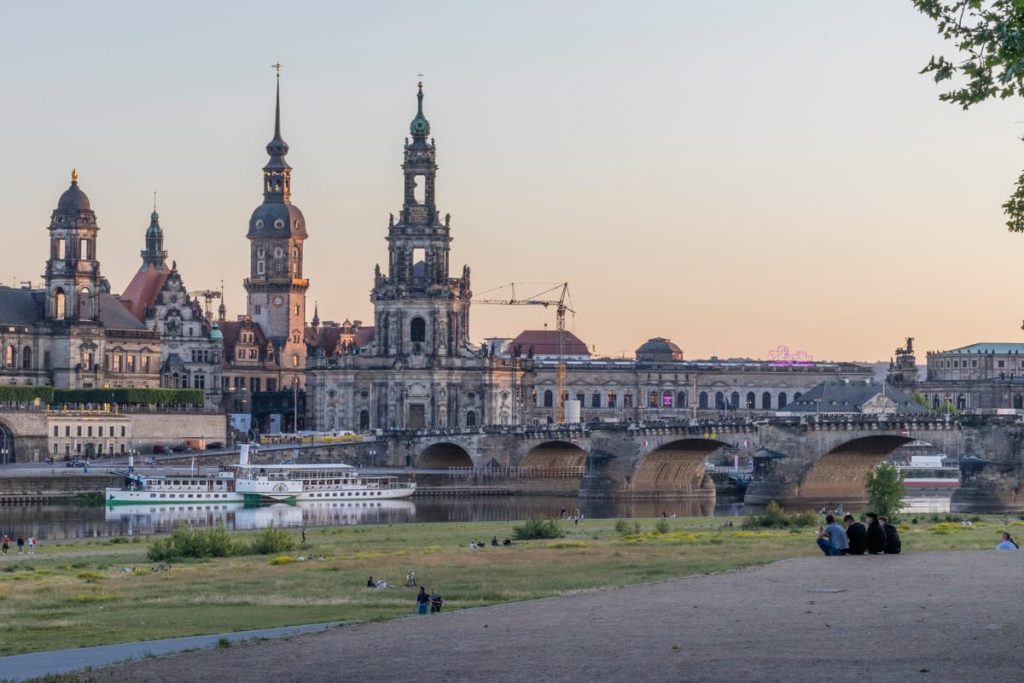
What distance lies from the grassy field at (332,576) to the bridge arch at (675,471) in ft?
150

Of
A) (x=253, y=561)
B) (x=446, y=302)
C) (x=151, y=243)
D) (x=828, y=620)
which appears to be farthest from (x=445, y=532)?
(x=151, y=243)

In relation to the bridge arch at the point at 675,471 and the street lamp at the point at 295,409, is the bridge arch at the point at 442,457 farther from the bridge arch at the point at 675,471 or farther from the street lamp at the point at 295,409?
the bridge arch at the point at 675,471

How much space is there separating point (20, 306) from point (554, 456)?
46455mm

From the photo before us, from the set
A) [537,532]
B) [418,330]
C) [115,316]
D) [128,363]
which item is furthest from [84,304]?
[537,532]

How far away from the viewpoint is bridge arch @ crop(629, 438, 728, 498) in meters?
124

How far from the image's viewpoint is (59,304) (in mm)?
157750

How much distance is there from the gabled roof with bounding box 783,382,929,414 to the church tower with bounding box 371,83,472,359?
3235 cm

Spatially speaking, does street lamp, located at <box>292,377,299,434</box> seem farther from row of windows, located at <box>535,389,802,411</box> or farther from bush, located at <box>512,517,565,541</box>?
bush, located at <box>512,517,565,541</box>

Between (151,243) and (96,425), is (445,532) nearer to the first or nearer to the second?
(96,425)

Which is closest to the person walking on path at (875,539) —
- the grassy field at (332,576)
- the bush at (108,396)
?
the grassy field at (332,576)

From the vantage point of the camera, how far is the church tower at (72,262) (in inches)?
6117

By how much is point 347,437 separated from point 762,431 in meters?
44.9

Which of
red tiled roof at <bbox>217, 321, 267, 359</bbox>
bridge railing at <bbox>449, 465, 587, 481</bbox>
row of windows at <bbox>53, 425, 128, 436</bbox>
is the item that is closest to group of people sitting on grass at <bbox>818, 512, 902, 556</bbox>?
bridge railing at <bbox>449, 465, 587, 481</bbox>

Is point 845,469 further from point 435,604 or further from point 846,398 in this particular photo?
point 435,604
